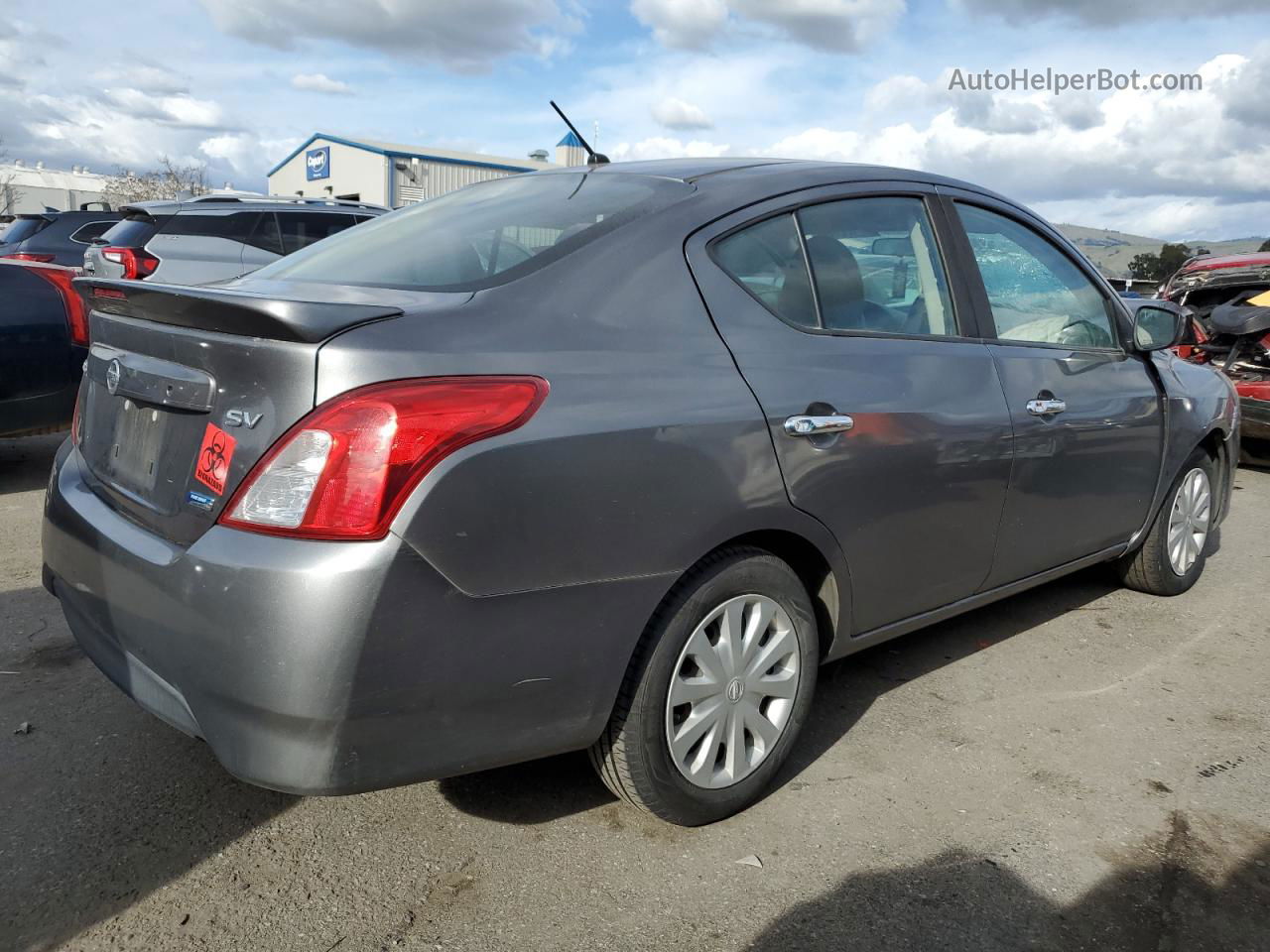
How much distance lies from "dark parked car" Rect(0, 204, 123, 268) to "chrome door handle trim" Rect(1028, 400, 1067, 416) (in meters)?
11.7

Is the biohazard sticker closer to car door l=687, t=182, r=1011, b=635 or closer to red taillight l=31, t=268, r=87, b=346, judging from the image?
car door l=687, t=182, r=1011, b=635

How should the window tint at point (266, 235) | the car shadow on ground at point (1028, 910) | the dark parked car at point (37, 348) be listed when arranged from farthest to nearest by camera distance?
the window tint at point (266, 235)
the dark parked car at point (37, 348)
the car shadow on ground at point (1028, 910)

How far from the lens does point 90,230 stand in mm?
12930

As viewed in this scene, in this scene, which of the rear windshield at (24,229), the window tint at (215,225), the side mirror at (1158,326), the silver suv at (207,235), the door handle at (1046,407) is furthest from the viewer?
the rear windshield at (24,229)

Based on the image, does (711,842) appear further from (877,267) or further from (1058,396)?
(1058,396)

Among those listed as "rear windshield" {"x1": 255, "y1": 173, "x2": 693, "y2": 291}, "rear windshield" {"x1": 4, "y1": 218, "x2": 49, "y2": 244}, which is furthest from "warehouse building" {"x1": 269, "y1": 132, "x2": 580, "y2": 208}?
"rear windshield" {"x1": 255, "y1": 173, "x2": 693, "y2": 291}

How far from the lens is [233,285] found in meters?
2.56

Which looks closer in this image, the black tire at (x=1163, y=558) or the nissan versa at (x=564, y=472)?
the nissan versa at (x=564, y=472)

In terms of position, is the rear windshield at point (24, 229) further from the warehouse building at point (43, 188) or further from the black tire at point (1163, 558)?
the warehouse building at point (43, 188)

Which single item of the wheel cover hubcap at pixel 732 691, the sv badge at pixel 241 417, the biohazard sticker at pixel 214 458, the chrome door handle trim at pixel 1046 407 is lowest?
the wheel cover hubcap at pixel 732 691

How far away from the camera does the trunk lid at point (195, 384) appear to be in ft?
6.27

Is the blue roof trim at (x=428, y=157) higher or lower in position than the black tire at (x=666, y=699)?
higher

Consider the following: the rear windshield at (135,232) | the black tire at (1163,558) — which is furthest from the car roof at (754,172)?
the rear windshield at (135,232)

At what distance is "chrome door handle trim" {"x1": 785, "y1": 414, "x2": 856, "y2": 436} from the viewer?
247cm
